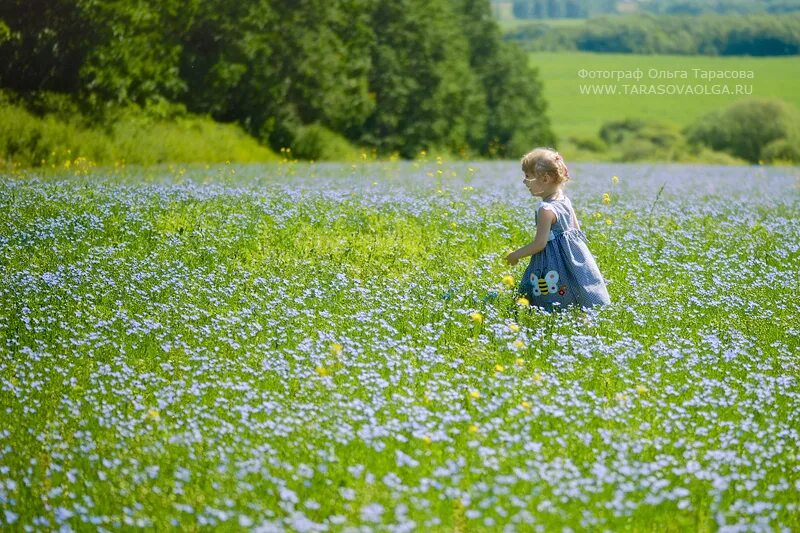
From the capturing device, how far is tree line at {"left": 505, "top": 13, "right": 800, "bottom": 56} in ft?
268

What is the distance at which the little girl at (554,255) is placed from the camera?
8016mm

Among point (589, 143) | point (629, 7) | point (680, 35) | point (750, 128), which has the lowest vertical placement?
point (589, 143)

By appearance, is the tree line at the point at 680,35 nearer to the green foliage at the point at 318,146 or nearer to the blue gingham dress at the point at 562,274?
the green foliage at the point at 318,146

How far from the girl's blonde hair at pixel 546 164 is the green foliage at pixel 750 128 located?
42996mm

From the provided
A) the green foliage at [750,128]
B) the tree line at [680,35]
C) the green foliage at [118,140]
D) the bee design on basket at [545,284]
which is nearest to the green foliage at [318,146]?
the green foliage at [118,140]

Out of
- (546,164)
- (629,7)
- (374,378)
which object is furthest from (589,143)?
(629,7)

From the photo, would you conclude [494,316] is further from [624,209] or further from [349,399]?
[624,209]

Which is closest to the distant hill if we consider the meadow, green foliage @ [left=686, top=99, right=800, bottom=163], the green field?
the green field

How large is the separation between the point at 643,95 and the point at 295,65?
195 ft

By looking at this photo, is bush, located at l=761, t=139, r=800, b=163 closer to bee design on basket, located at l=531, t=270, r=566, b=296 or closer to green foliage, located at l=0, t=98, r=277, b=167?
green foliage, located at l=0, t=98, r=277, b=167

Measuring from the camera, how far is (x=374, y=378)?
603 cm

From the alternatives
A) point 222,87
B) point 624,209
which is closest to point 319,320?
point 624,209

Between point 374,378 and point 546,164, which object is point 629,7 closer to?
point 546,164

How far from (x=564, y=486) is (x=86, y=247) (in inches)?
248
